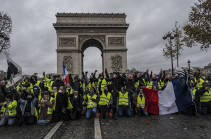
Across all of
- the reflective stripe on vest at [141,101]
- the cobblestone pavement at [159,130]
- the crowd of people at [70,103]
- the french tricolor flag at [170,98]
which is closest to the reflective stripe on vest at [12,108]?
the crowd of people at [70,103]

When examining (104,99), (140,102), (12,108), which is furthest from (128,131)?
(12,108)

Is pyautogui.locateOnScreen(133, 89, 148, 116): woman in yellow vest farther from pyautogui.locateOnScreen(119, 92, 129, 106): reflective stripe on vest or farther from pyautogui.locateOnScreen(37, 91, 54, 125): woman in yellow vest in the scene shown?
pyautogui.locateOnScreen(37, 91, 54, 125): woman in yellow vest

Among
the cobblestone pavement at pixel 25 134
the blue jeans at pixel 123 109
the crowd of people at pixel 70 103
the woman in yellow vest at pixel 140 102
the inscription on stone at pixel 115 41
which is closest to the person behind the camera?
the cobblestone pavement at pixel 25 134

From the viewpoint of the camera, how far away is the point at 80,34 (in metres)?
24.0

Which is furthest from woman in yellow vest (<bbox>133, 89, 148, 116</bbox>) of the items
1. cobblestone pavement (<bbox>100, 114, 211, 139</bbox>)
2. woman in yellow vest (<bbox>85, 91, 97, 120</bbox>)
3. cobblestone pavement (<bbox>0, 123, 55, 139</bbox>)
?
cobblestone pavement (<bbox>0, 123, 55, 139</bbox>)

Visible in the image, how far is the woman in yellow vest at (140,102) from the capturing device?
6.63 m

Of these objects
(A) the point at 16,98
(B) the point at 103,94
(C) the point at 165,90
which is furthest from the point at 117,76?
(A) the point at 16,98

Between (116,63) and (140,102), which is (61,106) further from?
(116,63)

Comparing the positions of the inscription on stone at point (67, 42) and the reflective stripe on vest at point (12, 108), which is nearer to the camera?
the reflective stripe on vest at point (12, 108)

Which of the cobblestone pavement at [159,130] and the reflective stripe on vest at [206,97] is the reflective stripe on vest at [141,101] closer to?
the cobblestone pavement at [159,130]

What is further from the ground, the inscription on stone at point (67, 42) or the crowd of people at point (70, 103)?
the inscription on stone at point (67, 42)

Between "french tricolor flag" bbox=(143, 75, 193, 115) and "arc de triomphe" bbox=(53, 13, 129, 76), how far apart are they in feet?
54.8

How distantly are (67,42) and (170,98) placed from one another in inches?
775

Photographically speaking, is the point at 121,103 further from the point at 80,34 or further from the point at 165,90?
the point at 80,34
